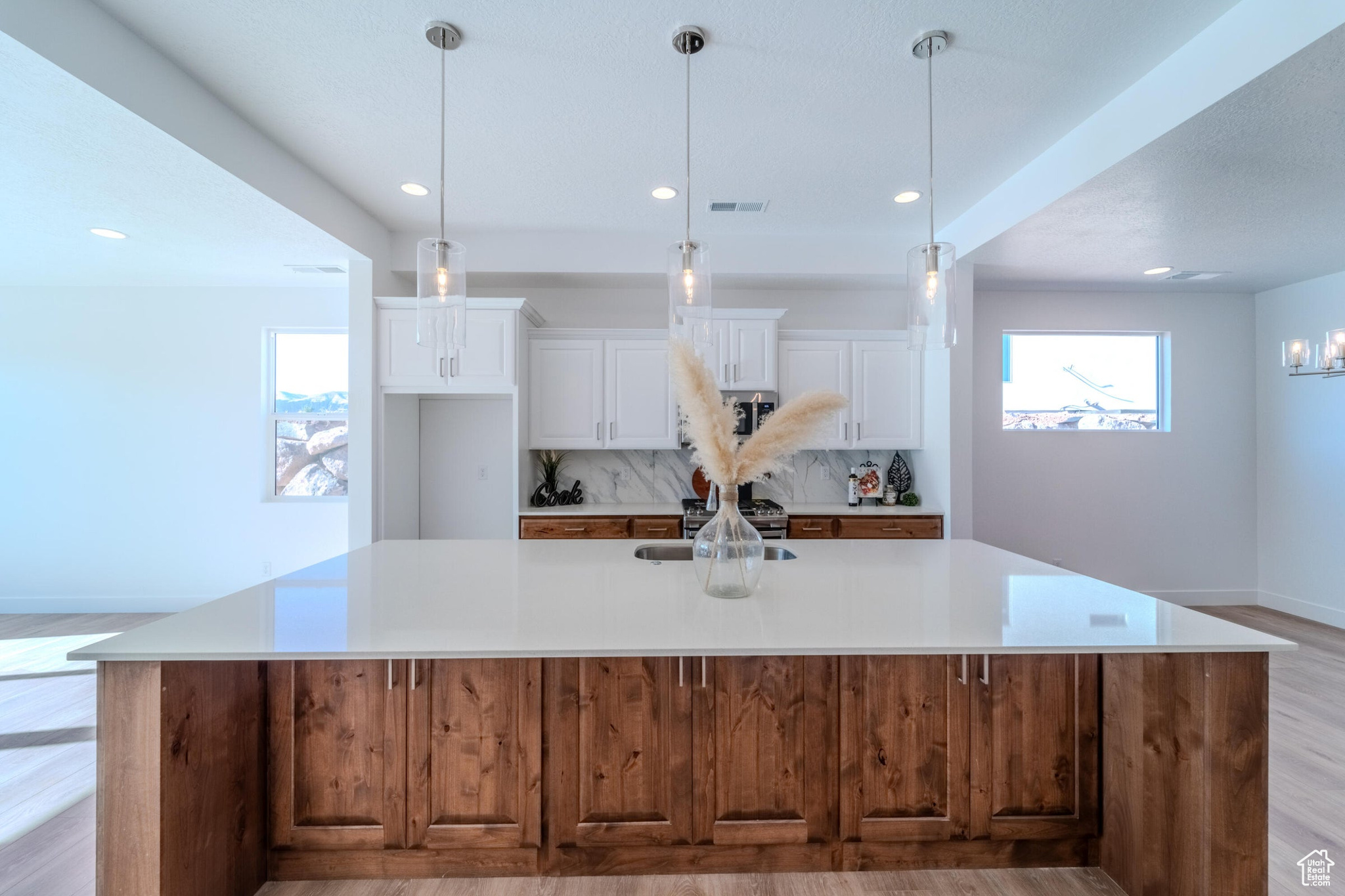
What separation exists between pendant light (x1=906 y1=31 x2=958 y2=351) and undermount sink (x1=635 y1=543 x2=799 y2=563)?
0.97 m

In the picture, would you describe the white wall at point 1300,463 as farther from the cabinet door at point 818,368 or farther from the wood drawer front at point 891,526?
the cabinet door at point 818,368

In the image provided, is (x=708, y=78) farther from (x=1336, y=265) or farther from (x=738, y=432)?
(x=1336, y=265)

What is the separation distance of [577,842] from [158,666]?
1.14 m

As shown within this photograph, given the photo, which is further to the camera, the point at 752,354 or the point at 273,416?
the point at 273,416

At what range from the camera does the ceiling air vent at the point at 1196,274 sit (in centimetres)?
420

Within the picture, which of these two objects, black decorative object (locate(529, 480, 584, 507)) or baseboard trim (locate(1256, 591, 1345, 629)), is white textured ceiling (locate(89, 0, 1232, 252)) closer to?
black decorative object (locate(529, 480, 584, 507))

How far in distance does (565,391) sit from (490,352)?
1.92ft

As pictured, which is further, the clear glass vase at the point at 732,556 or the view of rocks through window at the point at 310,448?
the view of rocks through window at the point at 310,448

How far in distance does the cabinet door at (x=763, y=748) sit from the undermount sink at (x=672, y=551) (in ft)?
2.48

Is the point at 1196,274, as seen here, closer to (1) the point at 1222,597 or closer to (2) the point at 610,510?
(1) the point at 1222,597

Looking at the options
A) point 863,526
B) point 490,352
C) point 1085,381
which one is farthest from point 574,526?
point 1085,381

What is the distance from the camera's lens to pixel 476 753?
5.61 ft

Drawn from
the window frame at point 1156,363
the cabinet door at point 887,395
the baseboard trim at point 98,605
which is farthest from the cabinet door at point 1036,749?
the baseboard trim at point 98,605

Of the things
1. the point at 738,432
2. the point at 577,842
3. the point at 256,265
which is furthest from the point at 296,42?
the point at 738,432
